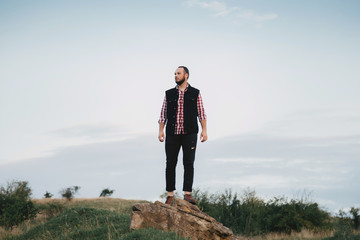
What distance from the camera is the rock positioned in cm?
834

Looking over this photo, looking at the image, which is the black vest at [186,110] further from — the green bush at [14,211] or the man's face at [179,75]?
the green bush at [14,211]

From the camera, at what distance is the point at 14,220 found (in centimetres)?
2100

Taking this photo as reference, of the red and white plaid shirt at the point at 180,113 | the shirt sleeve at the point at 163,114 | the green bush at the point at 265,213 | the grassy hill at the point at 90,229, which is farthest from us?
the green bush at the point at 265,213

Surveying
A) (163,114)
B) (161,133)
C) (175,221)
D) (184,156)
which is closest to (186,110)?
(163,114)

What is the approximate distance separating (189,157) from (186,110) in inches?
44.6

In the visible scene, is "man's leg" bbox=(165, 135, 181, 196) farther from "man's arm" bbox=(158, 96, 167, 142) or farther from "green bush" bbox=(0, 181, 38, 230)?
"green bush" bbox=(0, 181, 38, 230)

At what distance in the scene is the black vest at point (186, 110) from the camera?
866cm

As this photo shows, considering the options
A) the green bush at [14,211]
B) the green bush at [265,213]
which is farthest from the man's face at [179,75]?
the green bush at [14,211]

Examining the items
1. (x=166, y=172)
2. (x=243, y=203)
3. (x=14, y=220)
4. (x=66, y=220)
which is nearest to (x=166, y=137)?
(x=166, y=172)

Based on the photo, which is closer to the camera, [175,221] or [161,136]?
[175,221]

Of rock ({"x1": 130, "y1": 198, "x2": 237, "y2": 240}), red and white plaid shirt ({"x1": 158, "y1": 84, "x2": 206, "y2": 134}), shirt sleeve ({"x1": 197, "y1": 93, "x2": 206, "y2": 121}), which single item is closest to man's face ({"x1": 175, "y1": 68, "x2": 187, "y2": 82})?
red and white plaid shirt ({"x1": 158, "y1": 84, "x2": 206, "y2": 134})

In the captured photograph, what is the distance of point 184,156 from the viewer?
8.73 m

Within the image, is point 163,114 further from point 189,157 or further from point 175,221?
point 175,221

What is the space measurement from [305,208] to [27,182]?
26540 mm
